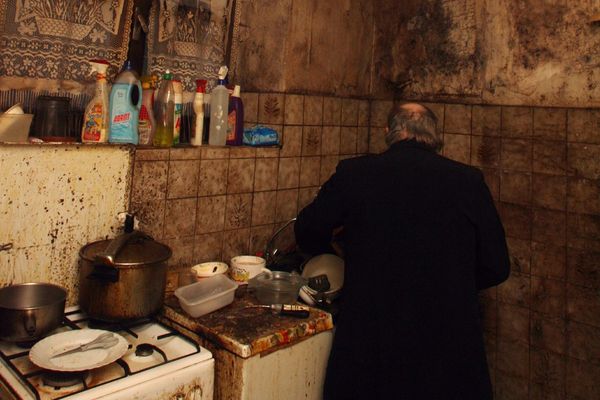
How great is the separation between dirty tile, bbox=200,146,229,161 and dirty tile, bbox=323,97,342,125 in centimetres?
71

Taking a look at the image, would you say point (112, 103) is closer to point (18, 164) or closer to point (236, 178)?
point (18, 164)

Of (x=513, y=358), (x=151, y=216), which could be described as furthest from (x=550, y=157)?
(x=151, y=216)

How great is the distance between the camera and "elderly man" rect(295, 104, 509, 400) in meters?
1.62

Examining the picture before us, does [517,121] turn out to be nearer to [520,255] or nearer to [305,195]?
[520,255]

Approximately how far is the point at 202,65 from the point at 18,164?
0.85 meters

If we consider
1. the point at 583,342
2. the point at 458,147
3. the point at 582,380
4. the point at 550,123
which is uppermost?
the point at 550,123

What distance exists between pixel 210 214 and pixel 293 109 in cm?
70

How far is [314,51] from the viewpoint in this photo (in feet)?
8.20

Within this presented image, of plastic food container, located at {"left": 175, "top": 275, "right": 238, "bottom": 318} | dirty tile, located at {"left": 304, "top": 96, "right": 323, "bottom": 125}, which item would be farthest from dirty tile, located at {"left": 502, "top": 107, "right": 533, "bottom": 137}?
plastic food container, located at {"left": 175, "top": 275, "right": 238, "bottom": 318}

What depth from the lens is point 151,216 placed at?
1860mm

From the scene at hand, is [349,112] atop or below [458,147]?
atop

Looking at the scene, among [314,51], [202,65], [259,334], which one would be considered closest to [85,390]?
[259,334]

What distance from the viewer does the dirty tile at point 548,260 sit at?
214 centimetres

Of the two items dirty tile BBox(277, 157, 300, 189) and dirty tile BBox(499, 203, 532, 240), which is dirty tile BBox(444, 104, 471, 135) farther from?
dirty tile BBox(277, 157, 300, 189)
